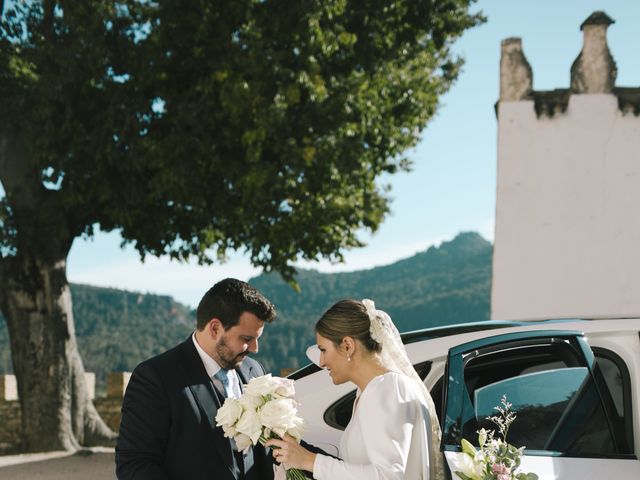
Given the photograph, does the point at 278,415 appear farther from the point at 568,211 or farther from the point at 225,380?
the point at 568,211

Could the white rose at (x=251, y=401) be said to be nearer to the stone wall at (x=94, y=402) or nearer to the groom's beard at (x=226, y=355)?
the groom's beard at (x=226, y=355)

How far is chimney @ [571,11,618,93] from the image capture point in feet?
72.1

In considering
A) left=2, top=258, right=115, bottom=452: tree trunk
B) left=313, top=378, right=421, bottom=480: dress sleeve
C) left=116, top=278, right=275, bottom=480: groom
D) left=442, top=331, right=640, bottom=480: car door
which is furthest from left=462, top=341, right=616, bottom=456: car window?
left=2, top=258, right=115, bottom=452: tree trunk

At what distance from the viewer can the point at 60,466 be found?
46.0 ft

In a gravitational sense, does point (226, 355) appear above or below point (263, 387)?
above

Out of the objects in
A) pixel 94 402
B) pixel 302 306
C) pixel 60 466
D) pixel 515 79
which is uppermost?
pixel 515 79

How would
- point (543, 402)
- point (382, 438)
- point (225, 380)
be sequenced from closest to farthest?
point (382, 438) → point (225, 380) → point (543, 402)

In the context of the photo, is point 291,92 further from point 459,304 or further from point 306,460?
point 459,304

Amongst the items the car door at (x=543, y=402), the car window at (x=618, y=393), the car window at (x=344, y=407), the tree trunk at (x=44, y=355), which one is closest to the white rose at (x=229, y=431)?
the car window at (x=344, y=407)

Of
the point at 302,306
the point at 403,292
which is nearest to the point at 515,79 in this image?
the point at 403,292

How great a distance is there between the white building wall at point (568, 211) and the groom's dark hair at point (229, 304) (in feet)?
60.2

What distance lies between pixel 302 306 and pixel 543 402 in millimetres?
170374

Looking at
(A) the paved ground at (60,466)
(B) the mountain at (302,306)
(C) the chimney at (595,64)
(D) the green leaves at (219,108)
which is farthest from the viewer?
(B) the mountain at (302,306)

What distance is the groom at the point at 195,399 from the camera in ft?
11.8
